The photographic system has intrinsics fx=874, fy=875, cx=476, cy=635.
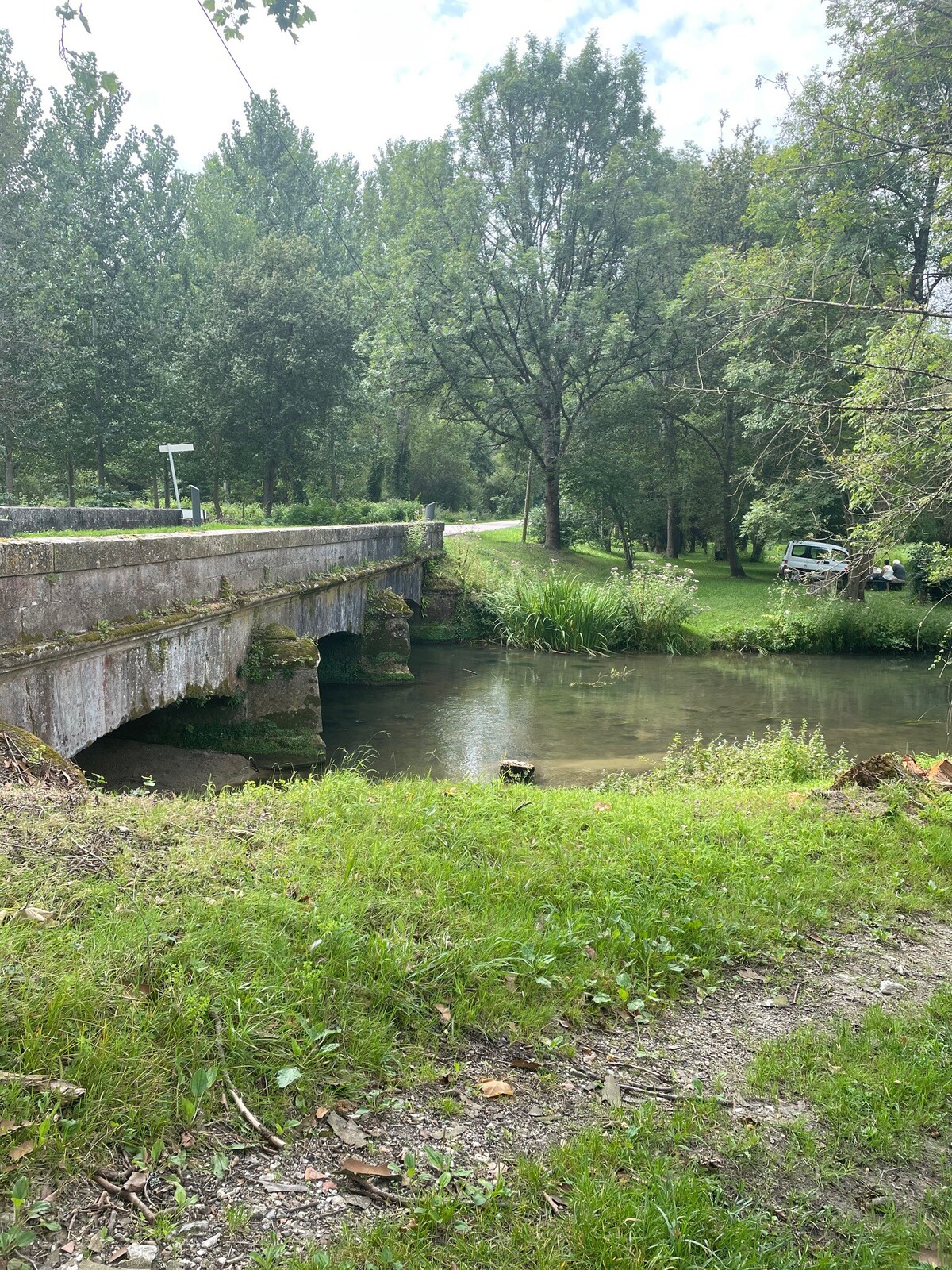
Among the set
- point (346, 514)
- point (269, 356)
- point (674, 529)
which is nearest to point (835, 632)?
point (346, 514)

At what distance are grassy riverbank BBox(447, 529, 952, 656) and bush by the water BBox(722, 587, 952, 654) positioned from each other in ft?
0.06

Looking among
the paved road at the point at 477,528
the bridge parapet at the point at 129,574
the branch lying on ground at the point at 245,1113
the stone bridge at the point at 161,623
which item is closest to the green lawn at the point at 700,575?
the paved road at the point at 477,528

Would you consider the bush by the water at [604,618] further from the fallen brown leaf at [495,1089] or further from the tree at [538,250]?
the fallen brown leaf at [495,1089]

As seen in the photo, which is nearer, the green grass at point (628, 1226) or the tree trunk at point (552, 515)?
the green grass at point (628, 1226)

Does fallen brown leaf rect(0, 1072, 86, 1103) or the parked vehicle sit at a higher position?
the parked vehicle

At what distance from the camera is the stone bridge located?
554 cm

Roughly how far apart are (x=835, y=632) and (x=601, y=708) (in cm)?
934

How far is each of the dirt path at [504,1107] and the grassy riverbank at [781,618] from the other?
47.5 ft

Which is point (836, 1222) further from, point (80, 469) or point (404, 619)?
point (80, 469)

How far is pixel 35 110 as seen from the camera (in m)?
32.9

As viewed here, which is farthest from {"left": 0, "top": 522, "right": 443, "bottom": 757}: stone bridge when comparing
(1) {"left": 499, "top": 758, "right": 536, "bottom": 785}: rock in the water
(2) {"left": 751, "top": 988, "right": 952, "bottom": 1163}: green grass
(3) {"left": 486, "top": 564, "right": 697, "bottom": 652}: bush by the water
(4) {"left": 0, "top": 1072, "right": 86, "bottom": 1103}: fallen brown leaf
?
(3) {"left": 486, "top": 564, "right": 697, "bottom": 652}: bush by the water

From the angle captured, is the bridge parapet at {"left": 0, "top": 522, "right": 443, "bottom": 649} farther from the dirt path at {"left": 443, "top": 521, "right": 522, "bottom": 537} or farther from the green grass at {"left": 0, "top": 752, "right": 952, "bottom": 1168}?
the dirt path at {"left": 443, "top": 521, "right": 522, "bottom": 537}

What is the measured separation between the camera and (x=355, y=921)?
3.64m

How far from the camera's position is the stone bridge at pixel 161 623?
5.54 metres
